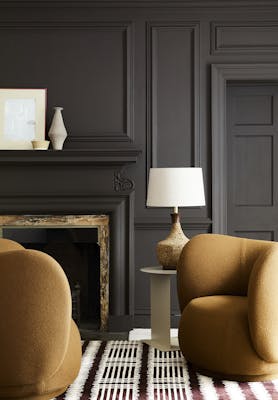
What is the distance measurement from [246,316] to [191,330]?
0.35m

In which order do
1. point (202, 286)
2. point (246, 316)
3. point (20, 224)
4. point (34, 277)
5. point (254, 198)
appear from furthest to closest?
point (254, 198)
point (20, 224)
point (202, 286)
point (246, 316)
point (34, 277)

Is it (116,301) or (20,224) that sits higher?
(20,224)

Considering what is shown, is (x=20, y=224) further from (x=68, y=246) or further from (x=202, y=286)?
(x=202, y=286)

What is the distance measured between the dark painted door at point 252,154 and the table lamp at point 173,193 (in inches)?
48.1

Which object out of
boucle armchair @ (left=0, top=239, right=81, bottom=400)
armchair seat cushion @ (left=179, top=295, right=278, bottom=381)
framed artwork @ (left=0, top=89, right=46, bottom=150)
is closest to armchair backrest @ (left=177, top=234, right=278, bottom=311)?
armchair seat cushion @ (left=179, top=295, right=278, bottom=381)

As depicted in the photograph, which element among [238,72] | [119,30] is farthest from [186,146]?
[119,30]

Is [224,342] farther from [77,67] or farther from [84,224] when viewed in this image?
[77,67]

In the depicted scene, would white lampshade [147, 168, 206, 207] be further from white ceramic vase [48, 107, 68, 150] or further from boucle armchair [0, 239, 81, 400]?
boucle armchair [0, 239, 81, 400]

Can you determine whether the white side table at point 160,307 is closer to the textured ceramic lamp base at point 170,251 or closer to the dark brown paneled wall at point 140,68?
the textured ceramic lamp base at point 170,251

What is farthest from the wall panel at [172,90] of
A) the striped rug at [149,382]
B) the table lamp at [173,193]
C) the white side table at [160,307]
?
the striped rug at [149,382]

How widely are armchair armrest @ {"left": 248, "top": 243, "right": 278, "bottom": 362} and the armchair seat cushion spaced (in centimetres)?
6

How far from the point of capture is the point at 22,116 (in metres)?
5.05

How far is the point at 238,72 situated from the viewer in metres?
5.07

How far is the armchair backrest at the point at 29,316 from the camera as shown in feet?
9.40
